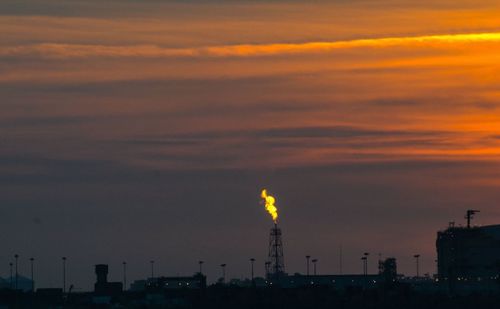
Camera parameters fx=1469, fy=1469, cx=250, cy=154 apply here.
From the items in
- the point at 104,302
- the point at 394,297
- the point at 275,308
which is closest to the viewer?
the point at 275,308

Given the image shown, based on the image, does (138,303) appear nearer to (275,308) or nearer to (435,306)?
(275,308)

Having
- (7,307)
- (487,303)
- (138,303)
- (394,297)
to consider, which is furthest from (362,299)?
(7,307)

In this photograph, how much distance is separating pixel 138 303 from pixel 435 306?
37.9 meters

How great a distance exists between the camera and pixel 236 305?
17625 cm

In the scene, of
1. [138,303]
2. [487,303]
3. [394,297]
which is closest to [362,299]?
[394,297]

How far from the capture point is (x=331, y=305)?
177000 millimetres

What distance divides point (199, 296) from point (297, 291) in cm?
1289

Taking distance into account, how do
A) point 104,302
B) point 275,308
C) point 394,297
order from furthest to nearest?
point 104,302 < point 394,297 < point 275,308

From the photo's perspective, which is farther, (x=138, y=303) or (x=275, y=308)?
(x=138, y=303)

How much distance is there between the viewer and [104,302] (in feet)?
640

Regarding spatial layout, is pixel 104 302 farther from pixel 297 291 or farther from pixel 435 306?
pixel 435 306

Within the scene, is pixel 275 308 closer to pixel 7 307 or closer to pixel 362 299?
pixel 362 299

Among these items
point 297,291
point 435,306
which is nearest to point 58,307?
point 297,291

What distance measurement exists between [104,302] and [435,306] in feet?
152
